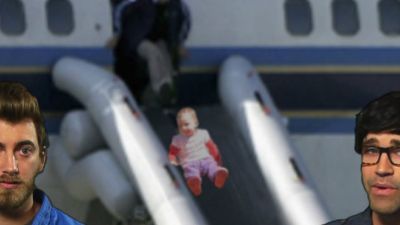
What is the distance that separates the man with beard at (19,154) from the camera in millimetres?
4918

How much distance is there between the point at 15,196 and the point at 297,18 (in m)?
11.7

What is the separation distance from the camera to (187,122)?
1373cm

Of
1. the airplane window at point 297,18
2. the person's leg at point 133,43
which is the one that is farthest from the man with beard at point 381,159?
the airplane window at point 297,18

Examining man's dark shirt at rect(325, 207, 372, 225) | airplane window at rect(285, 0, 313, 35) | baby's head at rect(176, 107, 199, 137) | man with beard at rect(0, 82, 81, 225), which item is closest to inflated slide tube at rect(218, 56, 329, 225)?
baby's head at rect(176, 107, 199, 137)

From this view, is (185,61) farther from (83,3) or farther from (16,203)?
(16,203)

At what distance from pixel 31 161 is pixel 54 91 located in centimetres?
1026

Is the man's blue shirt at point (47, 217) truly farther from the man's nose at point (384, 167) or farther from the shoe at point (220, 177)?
the shoe at point (220, 177)

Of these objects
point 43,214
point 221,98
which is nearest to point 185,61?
point 221,98

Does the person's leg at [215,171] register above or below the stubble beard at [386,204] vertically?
below

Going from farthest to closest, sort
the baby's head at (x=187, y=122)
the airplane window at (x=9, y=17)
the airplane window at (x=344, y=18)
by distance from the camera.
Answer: the airplane window at (x=344, y=18) → the airplane window at (x=9, y=17) → the baby's head at (x=187, y=122)

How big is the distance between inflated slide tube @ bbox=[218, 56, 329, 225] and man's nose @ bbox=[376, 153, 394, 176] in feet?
26.0

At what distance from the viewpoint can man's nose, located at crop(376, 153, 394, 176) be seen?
16.3 feet

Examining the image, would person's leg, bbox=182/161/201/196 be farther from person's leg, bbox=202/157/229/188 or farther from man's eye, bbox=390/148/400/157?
man's eye, bbox=390/148/400/157

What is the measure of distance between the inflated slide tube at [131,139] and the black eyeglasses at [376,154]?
24.8 feet
